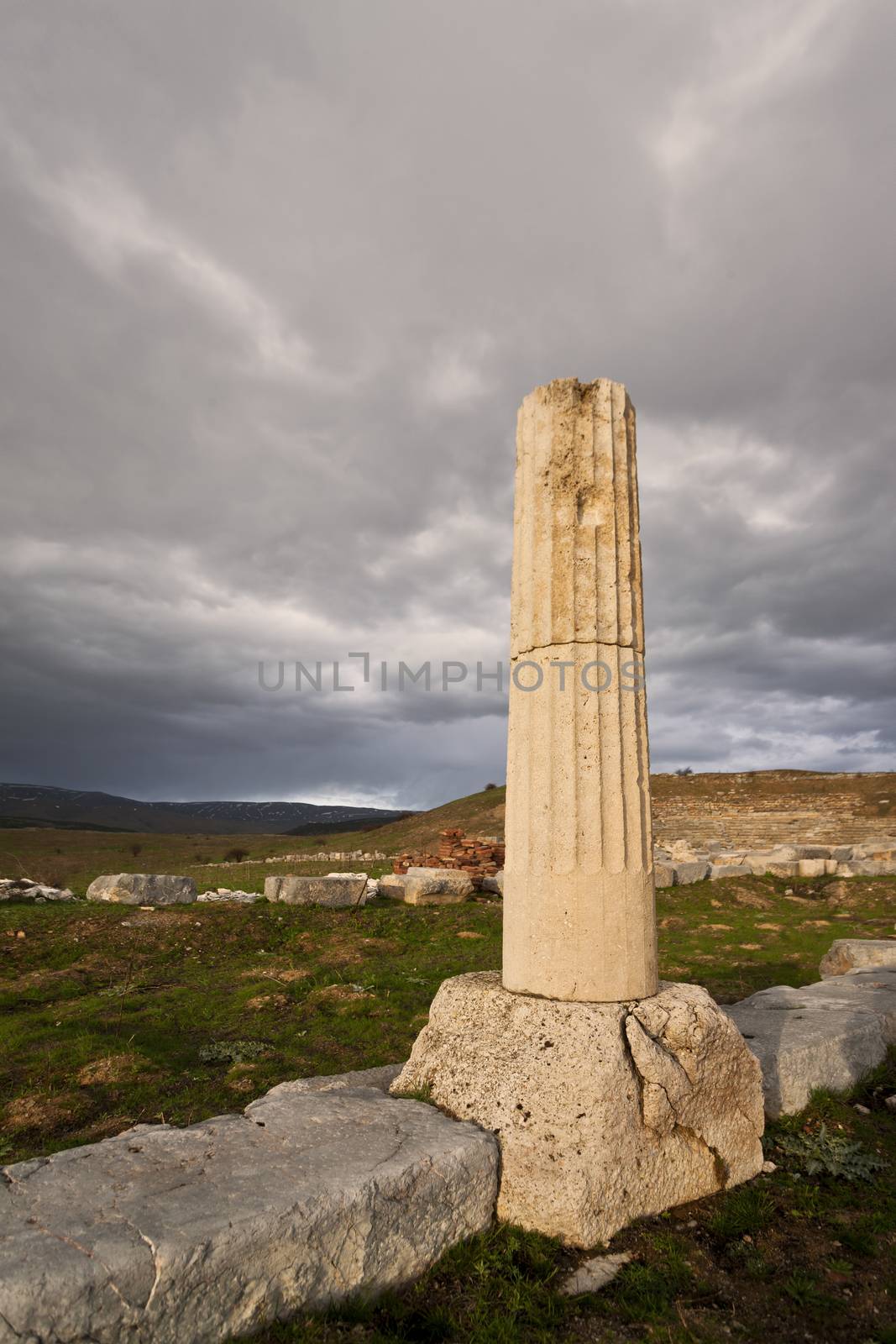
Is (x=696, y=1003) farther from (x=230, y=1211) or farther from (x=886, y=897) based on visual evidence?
(x=886, y=897)

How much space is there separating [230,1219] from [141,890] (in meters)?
12.3

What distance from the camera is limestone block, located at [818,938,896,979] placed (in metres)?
9.38

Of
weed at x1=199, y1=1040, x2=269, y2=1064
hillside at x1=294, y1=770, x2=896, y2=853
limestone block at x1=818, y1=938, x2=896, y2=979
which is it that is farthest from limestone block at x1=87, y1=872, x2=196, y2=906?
hillside at x1=294, y1=770, x2=896, y2=853

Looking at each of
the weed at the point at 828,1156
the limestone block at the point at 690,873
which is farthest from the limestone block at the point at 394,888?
the weed at the point at 828,1156

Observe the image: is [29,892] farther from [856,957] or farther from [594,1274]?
[856,957]

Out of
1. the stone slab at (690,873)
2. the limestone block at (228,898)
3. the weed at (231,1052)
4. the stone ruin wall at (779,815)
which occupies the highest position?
the stone ruin wall at (779,815)

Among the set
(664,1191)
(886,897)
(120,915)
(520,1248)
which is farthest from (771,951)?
(120,915)

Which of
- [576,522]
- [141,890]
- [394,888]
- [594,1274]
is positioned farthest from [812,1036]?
[141,890]

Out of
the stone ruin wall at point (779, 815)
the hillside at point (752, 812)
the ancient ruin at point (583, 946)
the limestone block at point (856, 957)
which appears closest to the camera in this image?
the ancient ruin at point (583, 946)

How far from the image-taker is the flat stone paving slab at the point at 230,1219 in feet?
8.38

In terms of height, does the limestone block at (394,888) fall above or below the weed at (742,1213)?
above

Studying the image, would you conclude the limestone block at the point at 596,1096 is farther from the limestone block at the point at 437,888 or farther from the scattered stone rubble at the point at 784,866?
the scattered stone rubble at the point at 784,866

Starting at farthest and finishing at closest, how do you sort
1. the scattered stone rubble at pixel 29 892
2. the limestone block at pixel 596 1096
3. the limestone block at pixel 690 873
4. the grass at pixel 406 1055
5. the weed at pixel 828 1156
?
the limestone block at pixel 690 873 → the scattered stone rubble at pixel 29 892 → the weed at pixel 828 1156 → the limestone block at pixel 596 1096 → the grass at pixel 406 1055

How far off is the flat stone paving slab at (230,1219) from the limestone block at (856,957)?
25.3 ft
